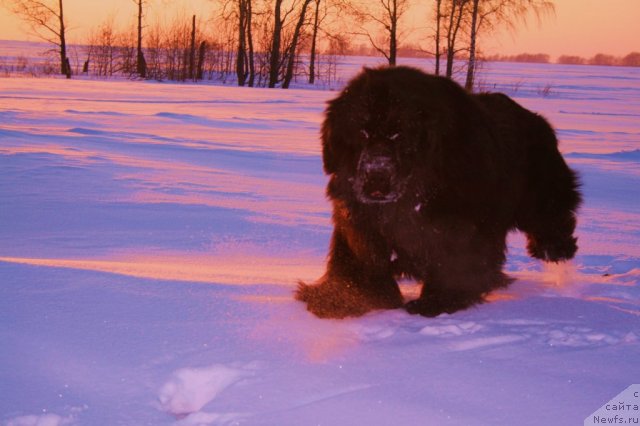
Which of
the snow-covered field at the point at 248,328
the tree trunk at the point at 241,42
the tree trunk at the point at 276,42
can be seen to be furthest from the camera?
the tree trunk at the point at 241,42

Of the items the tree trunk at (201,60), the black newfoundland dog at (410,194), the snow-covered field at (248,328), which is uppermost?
the tree trunk at (201,60)

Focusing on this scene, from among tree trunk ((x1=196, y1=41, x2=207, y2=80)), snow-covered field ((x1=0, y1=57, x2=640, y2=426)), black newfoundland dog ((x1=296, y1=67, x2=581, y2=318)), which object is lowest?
snow-covered field ((x1=0, y1=57, x2=640, y2=426))

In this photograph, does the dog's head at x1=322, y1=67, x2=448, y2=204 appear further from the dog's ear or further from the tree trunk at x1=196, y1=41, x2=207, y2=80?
the tree trunk at x1=196, y1=41, x2=207, y2=80

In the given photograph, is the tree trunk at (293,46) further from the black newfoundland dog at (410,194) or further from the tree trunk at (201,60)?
the black newfoundland dog at (410,194)

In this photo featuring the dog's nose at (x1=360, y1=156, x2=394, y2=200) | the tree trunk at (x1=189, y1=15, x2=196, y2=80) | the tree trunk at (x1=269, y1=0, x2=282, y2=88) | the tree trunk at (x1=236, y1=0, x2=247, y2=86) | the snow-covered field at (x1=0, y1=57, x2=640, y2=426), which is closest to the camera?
the snow-covered field at (x1=0, y1=57, x2=640, y2=426)

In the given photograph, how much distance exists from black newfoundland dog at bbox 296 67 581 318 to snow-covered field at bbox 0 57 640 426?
189 mm

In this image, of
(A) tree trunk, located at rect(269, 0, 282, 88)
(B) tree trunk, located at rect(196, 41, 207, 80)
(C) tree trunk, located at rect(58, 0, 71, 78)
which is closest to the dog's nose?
(A) tree trunk, located at rect(269, 0, 282, 88)

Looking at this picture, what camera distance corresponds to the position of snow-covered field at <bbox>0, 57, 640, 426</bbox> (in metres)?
2.09

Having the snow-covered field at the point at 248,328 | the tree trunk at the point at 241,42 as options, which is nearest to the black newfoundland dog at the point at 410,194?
the snow-covered field at the point at 248,328

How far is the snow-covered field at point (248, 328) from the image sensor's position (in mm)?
2092

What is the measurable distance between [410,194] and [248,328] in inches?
37.3

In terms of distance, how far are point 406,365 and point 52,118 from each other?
10299 mm

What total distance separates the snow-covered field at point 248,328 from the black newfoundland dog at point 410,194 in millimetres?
189

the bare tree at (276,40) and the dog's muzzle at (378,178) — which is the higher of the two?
the bare tree at (276,40)
